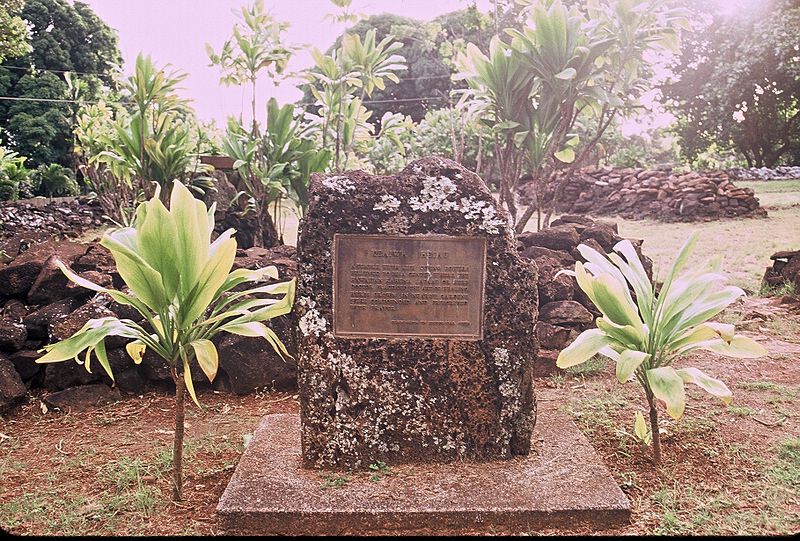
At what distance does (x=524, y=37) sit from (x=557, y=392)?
2.36 m

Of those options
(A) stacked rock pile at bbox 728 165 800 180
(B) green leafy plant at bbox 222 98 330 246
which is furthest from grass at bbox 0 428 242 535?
(A) stacked rock pile at bbox 728 165 800 180

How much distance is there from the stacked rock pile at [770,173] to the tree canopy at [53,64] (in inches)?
281

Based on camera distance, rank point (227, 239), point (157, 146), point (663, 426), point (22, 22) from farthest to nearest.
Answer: point (22, 22), point (157, 146), point (663, 426), point (227, 239)

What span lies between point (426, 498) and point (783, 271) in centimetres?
514

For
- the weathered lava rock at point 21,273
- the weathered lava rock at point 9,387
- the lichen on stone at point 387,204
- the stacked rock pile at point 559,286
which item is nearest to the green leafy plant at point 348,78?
the stacked rock pile at point 559,286

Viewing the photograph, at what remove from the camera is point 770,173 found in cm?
774

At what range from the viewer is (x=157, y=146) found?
539cm

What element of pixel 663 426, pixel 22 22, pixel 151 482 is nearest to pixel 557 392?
pixel 663 426

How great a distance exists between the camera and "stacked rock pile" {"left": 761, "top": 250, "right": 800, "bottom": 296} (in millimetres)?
5941

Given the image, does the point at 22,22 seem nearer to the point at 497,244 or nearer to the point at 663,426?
the point at 497,244

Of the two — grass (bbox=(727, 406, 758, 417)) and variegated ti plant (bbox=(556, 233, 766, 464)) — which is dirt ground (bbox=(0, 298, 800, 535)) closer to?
grass (bbox=(727, 406, 758, 417))

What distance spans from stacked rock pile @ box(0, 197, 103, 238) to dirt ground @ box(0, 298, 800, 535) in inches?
166

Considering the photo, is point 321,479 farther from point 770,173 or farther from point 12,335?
point 770,173

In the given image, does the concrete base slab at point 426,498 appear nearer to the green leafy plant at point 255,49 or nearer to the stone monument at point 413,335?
the stone monument at point 413,335
